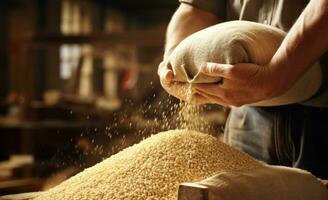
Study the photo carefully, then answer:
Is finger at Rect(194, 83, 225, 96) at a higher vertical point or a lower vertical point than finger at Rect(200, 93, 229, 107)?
higher

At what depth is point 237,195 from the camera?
93 cm

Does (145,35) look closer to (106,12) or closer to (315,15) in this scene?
(315,15)

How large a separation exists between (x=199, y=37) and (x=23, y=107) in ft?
12.2

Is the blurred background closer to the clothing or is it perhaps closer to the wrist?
the clothing

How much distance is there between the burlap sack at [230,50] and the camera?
1.15m

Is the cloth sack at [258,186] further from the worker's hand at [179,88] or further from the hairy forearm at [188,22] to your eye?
the hairy forearm at [188,22]

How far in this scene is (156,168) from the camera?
107cm

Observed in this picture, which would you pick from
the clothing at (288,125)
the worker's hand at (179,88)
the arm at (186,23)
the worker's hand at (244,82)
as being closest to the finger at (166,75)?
the worker's hand at (179,88)

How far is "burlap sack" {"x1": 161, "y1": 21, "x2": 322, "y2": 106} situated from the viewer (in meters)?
1.15

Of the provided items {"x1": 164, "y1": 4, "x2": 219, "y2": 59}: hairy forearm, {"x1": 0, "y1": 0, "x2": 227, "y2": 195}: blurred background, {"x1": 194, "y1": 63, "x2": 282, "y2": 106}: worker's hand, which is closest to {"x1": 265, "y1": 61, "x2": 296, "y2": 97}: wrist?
{"x1": 194, "y1": 63, "x2": 282, "y2": 106}: worker's hand

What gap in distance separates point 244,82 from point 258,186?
0.25m

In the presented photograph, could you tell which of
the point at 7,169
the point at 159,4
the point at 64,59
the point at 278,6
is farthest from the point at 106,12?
the point at 278,6

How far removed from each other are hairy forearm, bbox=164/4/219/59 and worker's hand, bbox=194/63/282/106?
0.47 metres

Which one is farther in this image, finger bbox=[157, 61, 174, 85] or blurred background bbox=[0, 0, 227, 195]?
blurred background bbox=[0, 0, 227, 195]
